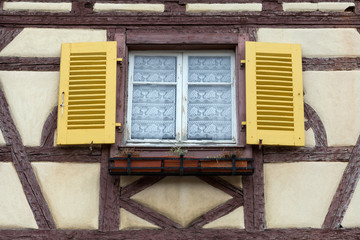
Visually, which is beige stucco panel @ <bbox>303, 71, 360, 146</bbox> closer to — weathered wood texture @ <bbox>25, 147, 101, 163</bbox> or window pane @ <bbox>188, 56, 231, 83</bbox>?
window pane @ <bbox>188, 56, 231, 83</bbox>

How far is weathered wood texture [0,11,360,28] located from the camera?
6.89 m

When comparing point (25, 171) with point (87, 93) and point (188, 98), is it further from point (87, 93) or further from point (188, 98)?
point (188, 98)

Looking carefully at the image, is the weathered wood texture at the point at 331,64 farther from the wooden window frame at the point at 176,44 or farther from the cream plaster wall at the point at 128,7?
the cream plaster wall at the point at 128,7

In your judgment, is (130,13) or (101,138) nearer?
(101,138)

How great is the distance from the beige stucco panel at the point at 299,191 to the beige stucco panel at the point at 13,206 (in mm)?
2344

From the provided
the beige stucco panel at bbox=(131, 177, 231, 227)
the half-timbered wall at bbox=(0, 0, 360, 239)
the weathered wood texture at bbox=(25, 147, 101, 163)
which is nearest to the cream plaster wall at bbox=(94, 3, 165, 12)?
the half-timbered wall at bbox=(0, 0, 360, 239)

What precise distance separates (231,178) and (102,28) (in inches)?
84.5

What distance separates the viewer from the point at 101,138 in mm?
6395

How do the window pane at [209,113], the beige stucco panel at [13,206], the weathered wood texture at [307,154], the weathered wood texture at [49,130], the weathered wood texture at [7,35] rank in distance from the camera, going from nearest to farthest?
the beige stucco panel at [13,206]
the weathered wood texture at [307,154]
the weathered wood texture at [49,130]
the window pane at [209,113]
the weathered wood texture at [7,35]

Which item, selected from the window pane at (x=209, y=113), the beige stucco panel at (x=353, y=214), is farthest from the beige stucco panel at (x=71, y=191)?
the beige stucco panel at (x=353, y=214)

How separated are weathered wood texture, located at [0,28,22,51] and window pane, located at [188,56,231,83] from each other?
1909 millimetres

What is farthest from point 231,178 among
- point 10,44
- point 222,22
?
point 10,44

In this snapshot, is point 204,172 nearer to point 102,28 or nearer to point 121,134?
point 121,134

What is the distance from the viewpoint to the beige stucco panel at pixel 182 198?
625 cm
